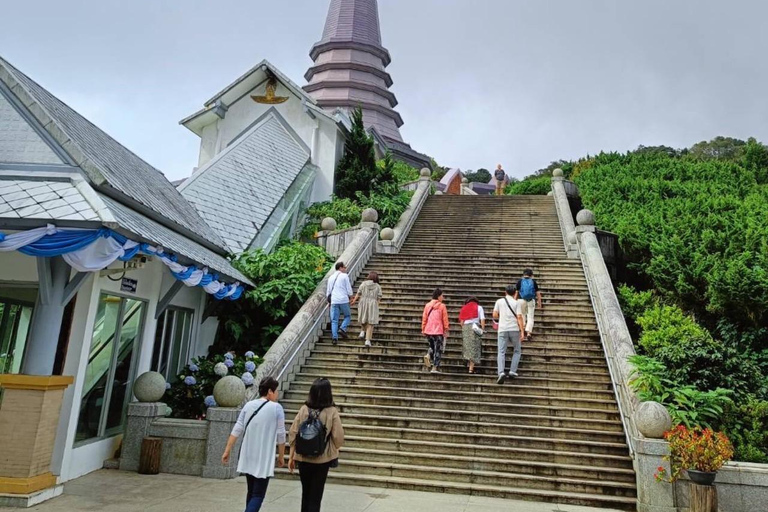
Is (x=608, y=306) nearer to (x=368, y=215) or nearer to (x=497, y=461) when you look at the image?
(x=497, y=461)

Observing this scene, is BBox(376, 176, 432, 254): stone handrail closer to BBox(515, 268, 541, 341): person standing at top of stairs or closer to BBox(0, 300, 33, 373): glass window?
BBox(515, 268, 541, 341): person standing at top of stairs

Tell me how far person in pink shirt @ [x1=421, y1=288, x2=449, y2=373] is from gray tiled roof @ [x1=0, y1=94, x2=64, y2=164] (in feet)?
19.6

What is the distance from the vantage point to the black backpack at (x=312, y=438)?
4438 mm

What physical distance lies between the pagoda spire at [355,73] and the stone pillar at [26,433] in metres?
32.0

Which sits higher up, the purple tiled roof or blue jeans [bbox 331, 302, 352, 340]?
the purple tiled roof

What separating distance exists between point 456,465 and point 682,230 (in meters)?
9.17

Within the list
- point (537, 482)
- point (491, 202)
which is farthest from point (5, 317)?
point (491, 202)

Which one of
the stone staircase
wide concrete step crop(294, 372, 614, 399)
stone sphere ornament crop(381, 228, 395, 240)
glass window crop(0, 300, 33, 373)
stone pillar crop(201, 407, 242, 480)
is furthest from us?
stone sphere ornament crop(381, 228, 395, 240)

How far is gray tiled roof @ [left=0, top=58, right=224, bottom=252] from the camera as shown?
7129 millimetres

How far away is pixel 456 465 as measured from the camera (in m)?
7.35

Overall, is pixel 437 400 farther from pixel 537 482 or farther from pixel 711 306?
pixel 711 306

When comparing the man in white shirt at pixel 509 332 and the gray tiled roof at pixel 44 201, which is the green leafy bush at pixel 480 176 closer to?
the man in white shirt at pixel 509 332

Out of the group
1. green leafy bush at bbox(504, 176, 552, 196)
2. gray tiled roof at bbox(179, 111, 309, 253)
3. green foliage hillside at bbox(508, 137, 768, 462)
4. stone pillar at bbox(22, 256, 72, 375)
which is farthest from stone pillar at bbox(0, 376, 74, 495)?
green leafy bush at bbox(504, 176, 552, 196)

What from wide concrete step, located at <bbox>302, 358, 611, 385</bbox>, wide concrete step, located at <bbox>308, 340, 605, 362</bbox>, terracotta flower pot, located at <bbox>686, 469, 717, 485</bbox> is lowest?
Answer: terracotta flower pot, located at <bbox>686, 469, 717, 485</bbox>
